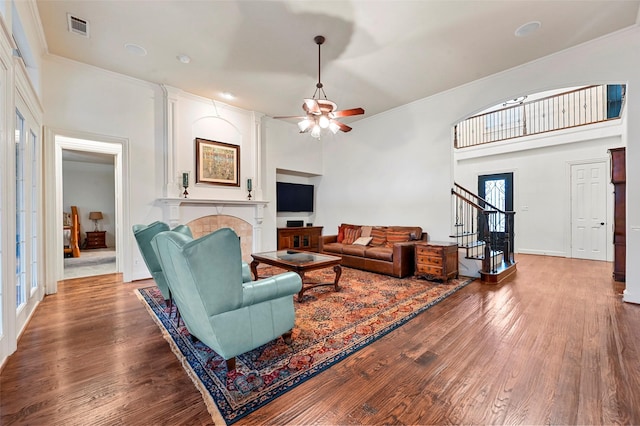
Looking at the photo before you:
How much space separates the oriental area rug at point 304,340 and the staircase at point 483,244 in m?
0.71

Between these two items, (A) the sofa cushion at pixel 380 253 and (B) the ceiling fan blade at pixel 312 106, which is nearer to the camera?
(B) the ceiling fan blade at pixel 312 106

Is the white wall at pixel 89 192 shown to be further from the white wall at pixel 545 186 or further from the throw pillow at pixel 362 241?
the white wall at pixel 545 186

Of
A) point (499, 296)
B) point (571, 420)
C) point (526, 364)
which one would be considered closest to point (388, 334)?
point (526, 364)

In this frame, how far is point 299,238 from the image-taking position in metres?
7.05

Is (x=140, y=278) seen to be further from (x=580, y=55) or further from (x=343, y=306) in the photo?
(x=580, y=55)

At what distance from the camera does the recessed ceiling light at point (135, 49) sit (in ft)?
12.0

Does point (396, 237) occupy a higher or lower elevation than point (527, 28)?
lower

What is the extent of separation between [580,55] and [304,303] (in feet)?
16.1

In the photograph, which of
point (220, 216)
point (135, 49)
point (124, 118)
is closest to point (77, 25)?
point (135, 49)

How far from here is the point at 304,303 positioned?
3.33 meters

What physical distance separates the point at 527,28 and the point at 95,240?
11.2m

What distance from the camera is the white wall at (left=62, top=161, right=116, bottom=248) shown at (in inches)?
328

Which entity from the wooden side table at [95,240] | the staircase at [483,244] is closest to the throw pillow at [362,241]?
the staircase at [483,244]

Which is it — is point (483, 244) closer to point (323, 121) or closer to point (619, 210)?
point (619, 210)
